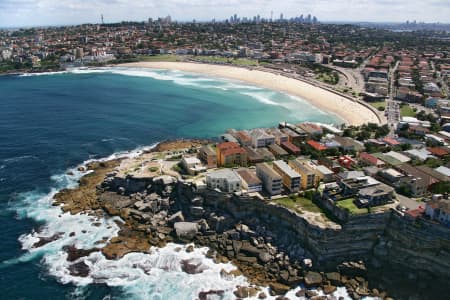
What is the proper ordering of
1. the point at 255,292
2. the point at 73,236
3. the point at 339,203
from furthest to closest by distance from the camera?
the point at 73,236 → the point at 339,203 → the point at 255,292

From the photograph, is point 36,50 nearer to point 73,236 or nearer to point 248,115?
point 248,115

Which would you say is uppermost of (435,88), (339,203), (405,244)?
(435,88)


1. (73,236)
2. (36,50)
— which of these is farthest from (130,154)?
(36,50)

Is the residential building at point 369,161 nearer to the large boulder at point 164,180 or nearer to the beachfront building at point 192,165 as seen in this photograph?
the beachfront building at point 192,165

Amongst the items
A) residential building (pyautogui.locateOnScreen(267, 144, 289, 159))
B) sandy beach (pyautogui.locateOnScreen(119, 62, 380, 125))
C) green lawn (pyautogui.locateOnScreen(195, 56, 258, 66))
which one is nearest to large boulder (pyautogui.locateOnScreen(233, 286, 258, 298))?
residential building (pyautogui.locateOnScreen(267, 144, 289, 159))

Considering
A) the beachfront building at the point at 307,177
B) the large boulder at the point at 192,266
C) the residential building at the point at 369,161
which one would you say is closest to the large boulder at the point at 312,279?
the large boulder at the point at 192,266

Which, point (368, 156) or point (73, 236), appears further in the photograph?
point (368, 156)

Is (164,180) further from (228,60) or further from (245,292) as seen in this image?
(228,60)
